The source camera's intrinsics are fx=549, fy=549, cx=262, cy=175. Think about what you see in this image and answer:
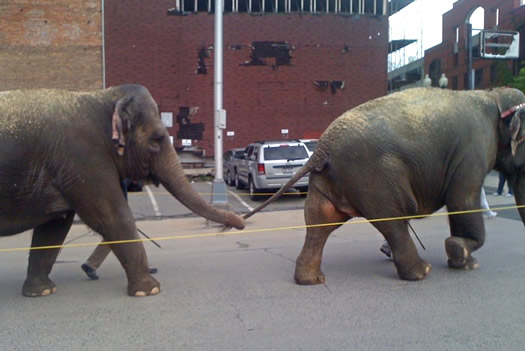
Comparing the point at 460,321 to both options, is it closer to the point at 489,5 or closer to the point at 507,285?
the point at 507,285

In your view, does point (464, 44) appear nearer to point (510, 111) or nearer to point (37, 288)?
point (510, 111)

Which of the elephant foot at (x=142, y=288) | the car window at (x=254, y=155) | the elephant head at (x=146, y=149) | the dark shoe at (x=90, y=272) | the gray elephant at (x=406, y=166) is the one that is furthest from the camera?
the car window at (x=254, y=155)

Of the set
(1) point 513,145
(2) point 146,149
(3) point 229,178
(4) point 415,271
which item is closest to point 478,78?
(3) point 229,178

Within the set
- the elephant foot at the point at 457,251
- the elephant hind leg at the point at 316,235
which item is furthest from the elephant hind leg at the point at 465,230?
the elephant hind leg at the point at 316,235

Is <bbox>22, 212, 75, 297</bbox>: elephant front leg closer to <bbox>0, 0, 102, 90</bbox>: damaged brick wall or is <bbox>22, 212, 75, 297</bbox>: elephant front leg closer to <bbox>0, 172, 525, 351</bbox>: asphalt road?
<bbox>0, 172, 525, 351</bbox>: asphalt road

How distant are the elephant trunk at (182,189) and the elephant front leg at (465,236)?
2.58 metres

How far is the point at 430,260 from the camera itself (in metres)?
7.74

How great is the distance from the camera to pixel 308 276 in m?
6.51

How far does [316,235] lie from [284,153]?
9.96 m

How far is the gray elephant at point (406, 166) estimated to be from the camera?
20.5 ft

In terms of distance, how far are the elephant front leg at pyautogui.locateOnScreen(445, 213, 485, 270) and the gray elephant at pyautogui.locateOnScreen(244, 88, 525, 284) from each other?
0.04ft

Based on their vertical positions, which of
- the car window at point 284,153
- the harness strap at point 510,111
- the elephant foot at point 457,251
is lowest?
the elephant foot at point 457,251

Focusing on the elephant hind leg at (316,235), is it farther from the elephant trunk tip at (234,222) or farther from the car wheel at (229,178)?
the car wheel at (229,178)

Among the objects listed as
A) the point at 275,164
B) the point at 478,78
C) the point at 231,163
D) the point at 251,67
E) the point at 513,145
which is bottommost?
the point at 231,163
